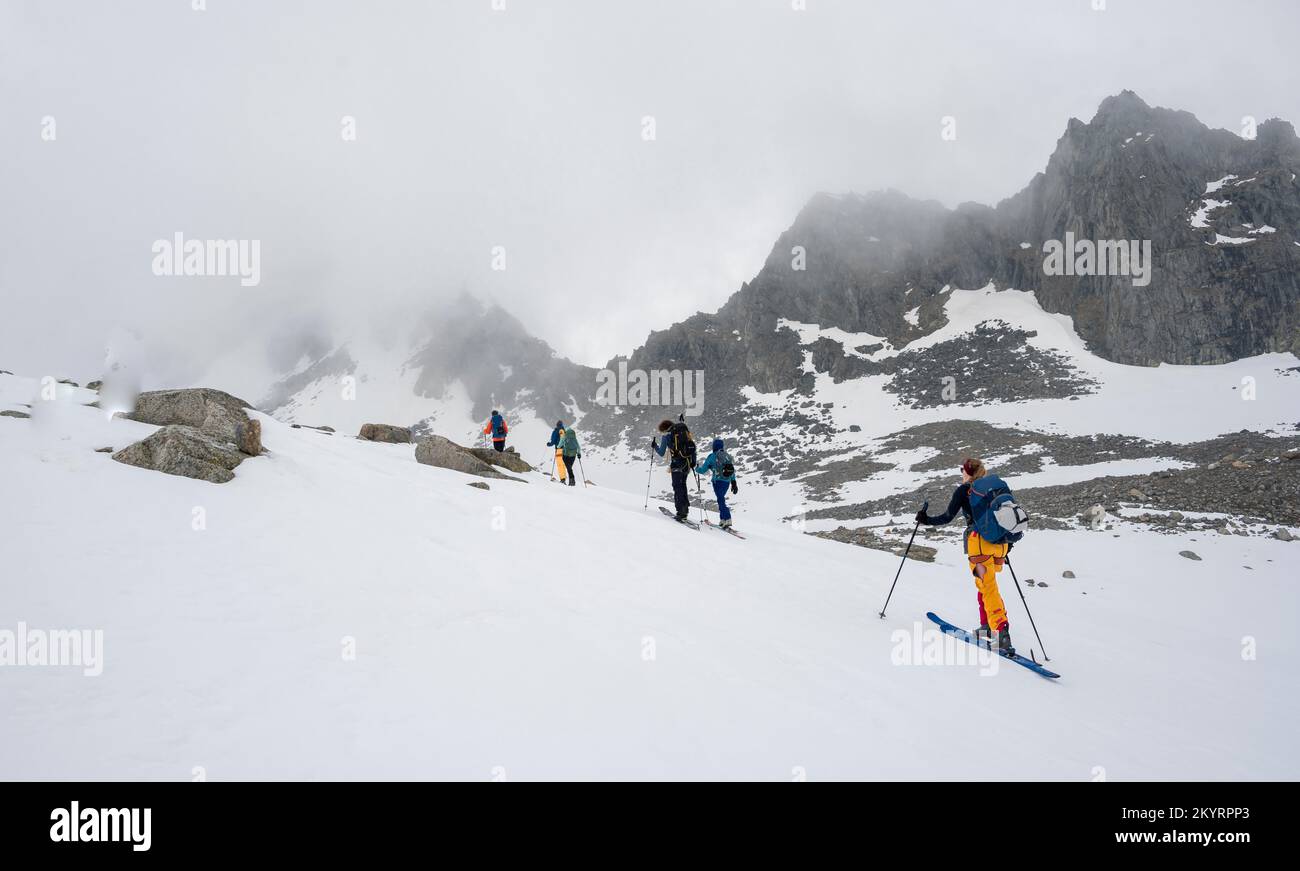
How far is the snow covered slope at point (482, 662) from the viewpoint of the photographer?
321 centimetres

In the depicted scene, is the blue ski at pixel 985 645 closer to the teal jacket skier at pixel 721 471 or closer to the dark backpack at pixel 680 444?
the teal jacket skier at pixel 721 471

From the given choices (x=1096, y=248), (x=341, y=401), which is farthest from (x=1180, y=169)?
(x=341, y=401)

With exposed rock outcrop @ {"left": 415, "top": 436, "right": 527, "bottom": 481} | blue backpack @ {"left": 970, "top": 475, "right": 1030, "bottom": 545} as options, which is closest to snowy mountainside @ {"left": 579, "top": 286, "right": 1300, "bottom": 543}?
blue backpack @ {"left": 970, "top": 475, "right": 1030, "bottom": 545}

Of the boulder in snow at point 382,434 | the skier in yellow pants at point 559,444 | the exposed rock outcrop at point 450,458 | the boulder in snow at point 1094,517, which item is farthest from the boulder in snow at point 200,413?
the boulder in snow at point 1094,517

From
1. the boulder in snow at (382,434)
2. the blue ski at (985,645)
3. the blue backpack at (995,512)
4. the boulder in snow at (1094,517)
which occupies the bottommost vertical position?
the boulder in snow at (1094,517)

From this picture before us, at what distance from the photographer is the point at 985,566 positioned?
754 centimetres

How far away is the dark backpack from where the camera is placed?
1396 cm

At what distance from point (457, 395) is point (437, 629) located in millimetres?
163445

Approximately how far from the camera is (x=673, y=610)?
255 inches

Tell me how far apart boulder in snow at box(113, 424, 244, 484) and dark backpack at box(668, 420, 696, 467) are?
9.04 metres

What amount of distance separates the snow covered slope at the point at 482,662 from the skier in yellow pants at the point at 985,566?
2.40ft

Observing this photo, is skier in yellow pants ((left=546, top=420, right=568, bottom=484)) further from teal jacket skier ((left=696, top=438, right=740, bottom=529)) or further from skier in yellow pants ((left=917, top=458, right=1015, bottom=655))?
skier in yellow pants ((left=917, top=458, right=1015, bottom=655))

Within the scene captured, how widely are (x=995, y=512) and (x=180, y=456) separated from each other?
11.5m
